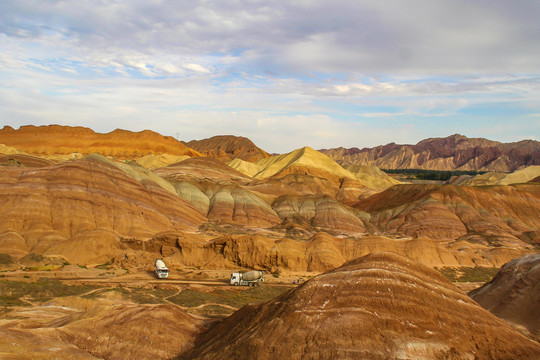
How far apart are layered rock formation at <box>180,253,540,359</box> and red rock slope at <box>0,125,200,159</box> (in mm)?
162505

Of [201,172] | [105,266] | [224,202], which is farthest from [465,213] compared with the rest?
[105,266]

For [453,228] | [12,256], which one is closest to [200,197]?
[12,256]

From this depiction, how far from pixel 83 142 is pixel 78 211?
137 metres

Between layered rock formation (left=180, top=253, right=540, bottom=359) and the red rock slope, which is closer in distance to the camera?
layered rock formation (left=180, top=253, right=540, bottom=359)

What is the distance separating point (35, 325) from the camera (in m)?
17.3

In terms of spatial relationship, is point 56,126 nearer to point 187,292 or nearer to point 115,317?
point 187,292

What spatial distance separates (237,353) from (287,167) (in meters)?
126

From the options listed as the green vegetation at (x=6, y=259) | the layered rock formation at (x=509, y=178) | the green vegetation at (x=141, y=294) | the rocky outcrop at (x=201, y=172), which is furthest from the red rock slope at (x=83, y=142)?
the green vegetation at (x=141, y=294)

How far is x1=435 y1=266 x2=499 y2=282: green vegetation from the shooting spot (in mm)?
45750

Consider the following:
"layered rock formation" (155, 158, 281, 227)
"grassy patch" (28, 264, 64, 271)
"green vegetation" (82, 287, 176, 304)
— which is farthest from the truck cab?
"layered rock formation" (155, 158, 281, 227)

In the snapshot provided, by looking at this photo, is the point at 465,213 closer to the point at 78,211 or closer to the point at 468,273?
the point at 468,273

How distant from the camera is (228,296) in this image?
3166 cm

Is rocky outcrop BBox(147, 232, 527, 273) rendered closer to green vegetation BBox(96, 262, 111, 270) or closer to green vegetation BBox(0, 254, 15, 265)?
green vegetation BBox(96, 262, 111, 270)

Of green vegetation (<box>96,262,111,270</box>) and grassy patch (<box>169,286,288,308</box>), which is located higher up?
grassy patch (<box>169,286,288,308</box>)
